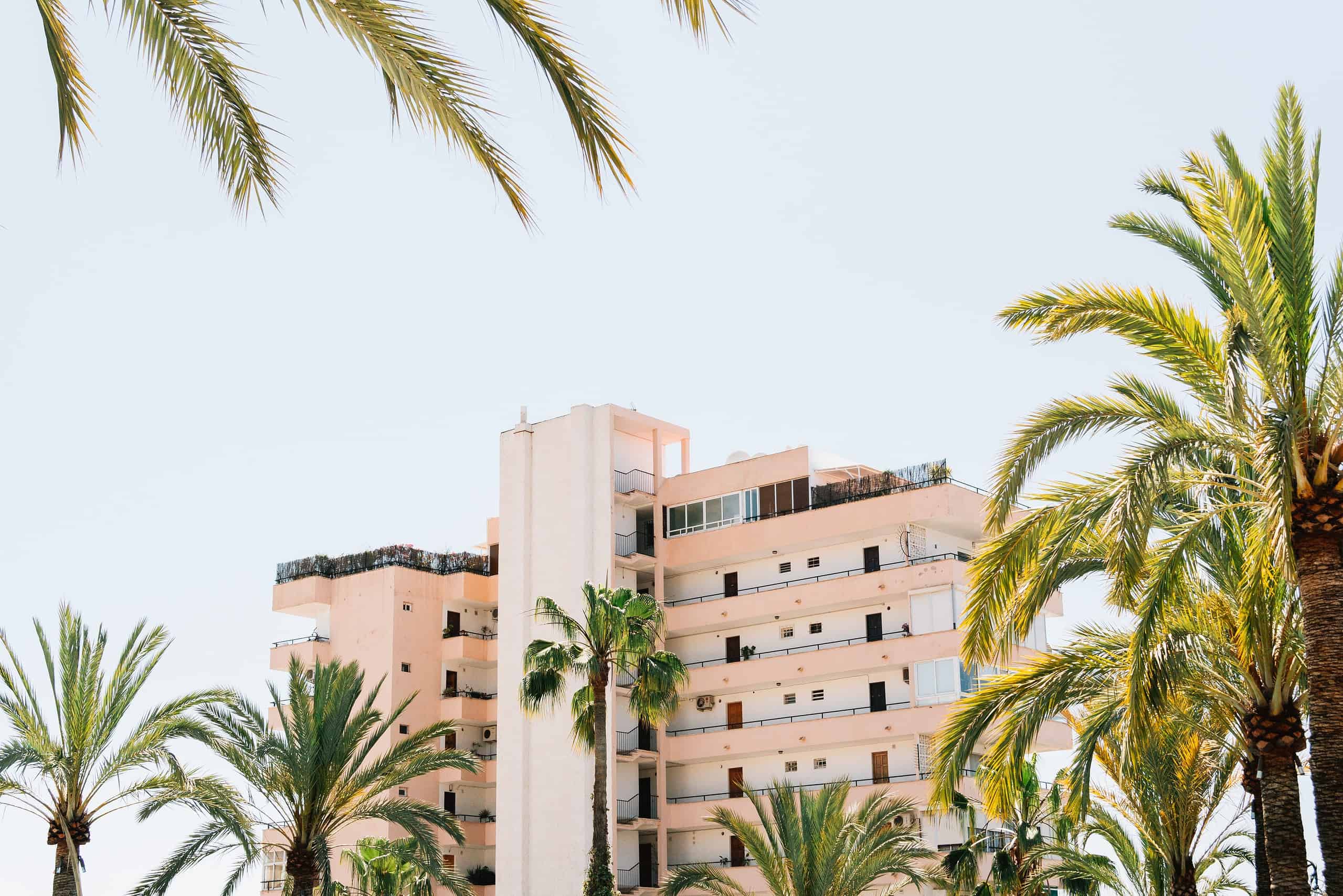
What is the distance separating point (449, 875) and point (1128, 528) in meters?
28.2

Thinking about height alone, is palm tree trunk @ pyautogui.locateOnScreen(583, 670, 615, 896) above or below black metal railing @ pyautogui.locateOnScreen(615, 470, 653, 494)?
below

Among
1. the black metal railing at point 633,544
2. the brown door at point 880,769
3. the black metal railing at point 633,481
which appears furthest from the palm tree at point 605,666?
the black metal railing at point 633,481

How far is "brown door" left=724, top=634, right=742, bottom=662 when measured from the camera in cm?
6003

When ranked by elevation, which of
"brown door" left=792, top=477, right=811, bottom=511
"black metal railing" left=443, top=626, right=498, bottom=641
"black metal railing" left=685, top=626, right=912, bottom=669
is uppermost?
"brown door" left=792, top=477, right=811, bottom=511

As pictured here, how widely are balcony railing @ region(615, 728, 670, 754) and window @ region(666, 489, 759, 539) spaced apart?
7459 mm

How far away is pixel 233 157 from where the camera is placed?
429 inches

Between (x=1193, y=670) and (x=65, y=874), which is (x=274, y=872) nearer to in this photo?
(x=65, y=874)

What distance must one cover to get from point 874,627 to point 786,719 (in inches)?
189

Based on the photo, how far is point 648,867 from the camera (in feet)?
195

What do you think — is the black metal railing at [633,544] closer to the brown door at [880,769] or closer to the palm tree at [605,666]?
the brown door at [880,769]

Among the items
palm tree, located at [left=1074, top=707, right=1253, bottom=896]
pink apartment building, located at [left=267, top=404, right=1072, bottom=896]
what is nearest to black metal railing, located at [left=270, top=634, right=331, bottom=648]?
pink apartment building, located at [left=267, top=404, right=1072, bottom=896]

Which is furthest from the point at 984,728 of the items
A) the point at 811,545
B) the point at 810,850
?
the point at 811,545

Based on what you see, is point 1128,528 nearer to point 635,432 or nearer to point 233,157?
point 233,157

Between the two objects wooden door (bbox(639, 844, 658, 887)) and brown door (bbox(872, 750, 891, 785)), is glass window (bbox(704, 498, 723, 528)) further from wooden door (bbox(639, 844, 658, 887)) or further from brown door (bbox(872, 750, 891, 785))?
wooden door (bbox(639, 844, 658, 887))
